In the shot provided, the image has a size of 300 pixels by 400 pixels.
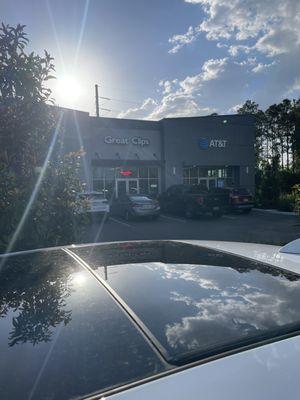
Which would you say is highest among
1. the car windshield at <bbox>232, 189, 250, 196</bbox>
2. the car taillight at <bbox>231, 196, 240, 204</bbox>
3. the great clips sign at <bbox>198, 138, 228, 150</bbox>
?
the great clips sign at <bbox>198, 138, 228, 150</bbox>

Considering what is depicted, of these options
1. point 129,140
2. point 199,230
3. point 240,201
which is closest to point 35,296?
point 199,230

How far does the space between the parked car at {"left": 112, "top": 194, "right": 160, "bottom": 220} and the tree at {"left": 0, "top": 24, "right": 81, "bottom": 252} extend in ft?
47.0

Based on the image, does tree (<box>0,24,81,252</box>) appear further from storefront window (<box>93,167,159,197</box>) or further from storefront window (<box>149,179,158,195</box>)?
storefront window (<box>149,179,158,195</box>)

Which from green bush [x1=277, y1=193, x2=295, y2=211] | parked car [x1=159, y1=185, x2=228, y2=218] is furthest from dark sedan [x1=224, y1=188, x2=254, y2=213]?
green bush [x1=277, y1=193, x2=295, y2=211]

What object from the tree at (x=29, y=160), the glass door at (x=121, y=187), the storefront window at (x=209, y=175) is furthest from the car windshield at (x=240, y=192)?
the tree at (x=29, y=160)

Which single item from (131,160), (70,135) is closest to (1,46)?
(70,135)

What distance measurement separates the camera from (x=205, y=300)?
1656mm

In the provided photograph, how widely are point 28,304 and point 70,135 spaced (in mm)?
25819

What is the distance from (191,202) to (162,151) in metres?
11.4

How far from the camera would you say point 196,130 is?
104ft

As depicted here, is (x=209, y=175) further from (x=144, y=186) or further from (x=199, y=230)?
(x=199, y=230)

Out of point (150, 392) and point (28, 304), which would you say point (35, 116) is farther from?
point (150, 392)

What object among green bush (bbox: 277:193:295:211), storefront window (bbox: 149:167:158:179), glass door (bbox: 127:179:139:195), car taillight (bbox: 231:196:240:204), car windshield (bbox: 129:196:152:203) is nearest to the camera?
car windshield (bbox: 129:196:152:203)

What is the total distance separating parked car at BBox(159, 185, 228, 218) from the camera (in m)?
20.2
